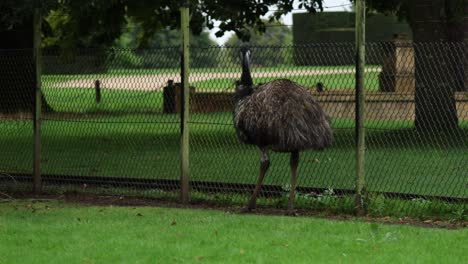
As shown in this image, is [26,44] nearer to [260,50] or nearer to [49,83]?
[49,83]

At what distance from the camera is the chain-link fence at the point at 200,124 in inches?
516

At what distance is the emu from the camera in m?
11.4

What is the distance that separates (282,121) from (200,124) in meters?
3.50

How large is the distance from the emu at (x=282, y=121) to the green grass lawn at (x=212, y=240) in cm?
79

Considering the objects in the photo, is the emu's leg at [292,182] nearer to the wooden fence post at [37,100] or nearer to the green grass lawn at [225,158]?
the green grass lawn at [225,158]

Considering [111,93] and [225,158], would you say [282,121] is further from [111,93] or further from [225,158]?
[225,158]

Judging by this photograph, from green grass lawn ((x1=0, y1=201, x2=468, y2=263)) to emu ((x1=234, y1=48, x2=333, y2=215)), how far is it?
791 millimetres

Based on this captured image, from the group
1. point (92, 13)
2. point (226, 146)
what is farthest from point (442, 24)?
point (92, 13)

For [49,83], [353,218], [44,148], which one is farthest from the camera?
[44,148]

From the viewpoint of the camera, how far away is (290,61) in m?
13.1

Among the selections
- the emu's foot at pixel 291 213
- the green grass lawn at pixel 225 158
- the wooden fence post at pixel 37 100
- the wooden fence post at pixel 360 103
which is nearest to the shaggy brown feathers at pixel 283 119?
the wooden fence post at pixel 360 103

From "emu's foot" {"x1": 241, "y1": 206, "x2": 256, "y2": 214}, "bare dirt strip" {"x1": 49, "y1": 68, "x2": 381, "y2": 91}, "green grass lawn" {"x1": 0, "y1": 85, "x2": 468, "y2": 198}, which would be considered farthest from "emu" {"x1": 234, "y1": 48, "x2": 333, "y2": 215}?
"green grass lawn" {"x1": 0, "y1": 85, "x2": 468, "y2": 198}

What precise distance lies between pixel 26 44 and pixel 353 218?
52.2ft

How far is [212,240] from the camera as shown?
9.69m
